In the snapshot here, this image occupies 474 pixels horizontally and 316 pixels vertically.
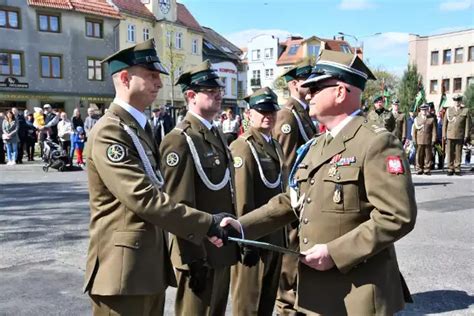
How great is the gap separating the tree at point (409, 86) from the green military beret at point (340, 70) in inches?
2167

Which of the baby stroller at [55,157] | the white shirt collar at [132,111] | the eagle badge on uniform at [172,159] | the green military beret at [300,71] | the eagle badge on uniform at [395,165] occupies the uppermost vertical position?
the green military beret at [300,71]

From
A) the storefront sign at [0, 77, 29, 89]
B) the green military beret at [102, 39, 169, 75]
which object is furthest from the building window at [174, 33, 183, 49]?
the green military beret at [102, 39, 169, 75]

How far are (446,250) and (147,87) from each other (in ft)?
16.3

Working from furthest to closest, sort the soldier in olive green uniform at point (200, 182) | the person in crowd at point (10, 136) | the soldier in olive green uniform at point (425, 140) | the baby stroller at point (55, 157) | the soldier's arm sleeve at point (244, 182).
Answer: the person in crowd at point (10, 136)
the baby stroller at point (55, 157)
the soldier in olive green uniform at point (425, 140)
the soldier's arm sleeve at point (244, 182)
the soldier in olive green uniform at point (200, 182)

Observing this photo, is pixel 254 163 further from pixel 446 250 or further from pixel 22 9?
pixel 22 9

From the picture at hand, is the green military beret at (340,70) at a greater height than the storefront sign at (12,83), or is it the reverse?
the storefront sign at (12,83)

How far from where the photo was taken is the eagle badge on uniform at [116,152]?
259cm

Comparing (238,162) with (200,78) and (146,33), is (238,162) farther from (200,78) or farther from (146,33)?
(146,33)

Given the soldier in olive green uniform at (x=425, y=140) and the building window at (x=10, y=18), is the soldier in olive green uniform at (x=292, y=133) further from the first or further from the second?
the building window at (x=10, y=18)

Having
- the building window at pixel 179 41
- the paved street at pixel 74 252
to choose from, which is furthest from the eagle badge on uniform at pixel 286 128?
the building window at pixel 179 41

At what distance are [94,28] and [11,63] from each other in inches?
272

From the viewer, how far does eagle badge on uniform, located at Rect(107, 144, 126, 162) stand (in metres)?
2.59

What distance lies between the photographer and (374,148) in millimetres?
2262

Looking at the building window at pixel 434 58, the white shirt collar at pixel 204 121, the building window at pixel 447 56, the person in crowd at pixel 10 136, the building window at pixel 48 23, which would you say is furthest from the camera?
the building window at pixel 434 58
